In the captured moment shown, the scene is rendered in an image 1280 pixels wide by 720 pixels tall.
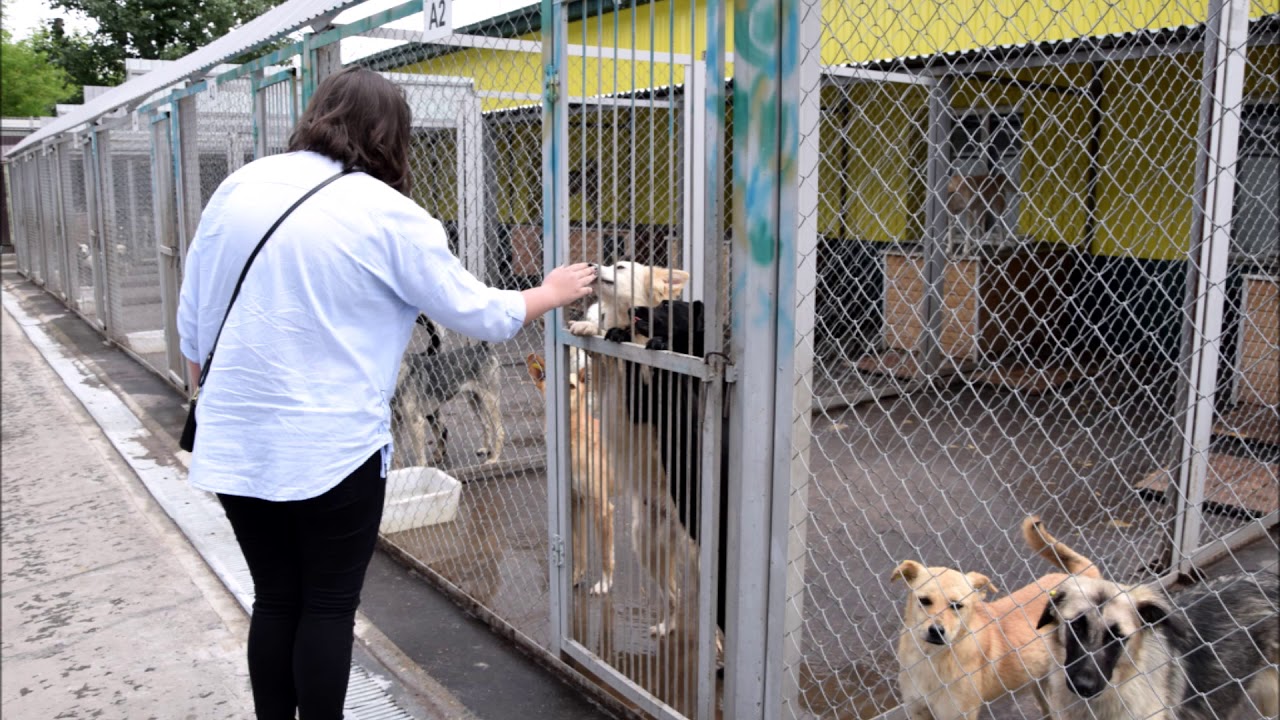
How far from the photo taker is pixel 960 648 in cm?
291

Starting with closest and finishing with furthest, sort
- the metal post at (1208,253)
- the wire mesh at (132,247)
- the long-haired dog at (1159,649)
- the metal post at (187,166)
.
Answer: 1. the long-haired dog at (1159,649)
2. the metal post at (1208,253)
3. the metal post at (187,166)
4. the wire mesh at (132,247)

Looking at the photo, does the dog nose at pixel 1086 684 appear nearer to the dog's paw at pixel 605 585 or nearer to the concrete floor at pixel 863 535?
the concrete floor at pixel 863 535

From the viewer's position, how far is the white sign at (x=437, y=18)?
11.5 ft

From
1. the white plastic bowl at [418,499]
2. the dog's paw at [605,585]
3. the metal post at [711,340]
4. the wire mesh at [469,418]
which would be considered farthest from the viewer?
the white plastic bowl at [418,499]

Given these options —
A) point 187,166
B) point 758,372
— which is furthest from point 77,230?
point 758,372

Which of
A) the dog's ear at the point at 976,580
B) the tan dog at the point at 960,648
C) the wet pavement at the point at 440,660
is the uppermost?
the dog's ear at the point at 976,580

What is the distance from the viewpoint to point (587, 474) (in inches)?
128

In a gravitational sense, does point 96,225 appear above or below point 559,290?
below

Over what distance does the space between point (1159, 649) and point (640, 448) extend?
1.58 m

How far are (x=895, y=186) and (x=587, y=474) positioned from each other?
8275 millimetres

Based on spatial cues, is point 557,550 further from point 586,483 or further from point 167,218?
point 167,218

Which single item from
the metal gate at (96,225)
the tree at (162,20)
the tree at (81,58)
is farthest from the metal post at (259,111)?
the tree at (81,58)

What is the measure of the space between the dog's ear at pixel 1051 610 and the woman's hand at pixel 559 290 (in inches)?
62.0

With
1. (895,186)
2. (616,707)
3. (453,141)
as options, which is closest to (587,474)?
(616,707)
